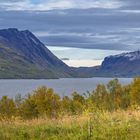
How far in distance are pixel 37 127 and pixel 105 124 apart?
218cm

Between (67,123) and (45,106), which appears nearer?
(67,123)

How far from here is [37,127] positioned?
43.7 ft

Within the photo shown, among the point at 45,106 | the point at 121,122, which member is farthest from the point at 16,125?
the point at 45,106

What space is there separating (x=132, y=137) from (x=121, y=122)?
1.50 m

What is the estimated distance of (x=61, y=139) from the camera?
11766mm

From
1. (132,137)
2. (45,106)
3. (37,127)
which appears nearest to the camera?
(132,137)

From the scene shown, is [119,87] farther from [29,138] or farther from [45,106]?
[29,138]

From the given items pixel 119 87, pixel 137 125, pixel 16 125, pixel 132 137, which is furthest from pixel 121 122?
pixel 119 87

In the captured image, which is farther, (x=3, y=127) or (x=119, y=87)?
(x=119, y=87)

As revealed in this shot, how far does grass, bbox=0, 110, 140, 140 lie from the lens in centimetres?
1182

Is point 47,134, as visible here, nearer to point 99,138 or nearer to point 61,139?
point 61,139

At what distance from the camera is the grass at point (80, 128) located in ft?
38.8

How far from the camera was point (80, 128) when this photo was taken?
41.8 ft

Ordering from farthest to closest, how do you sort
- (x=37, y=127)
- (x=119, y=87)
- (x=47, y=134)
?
(x=119, y=87)
(x=37, y=127)
(x=47, y=134)
